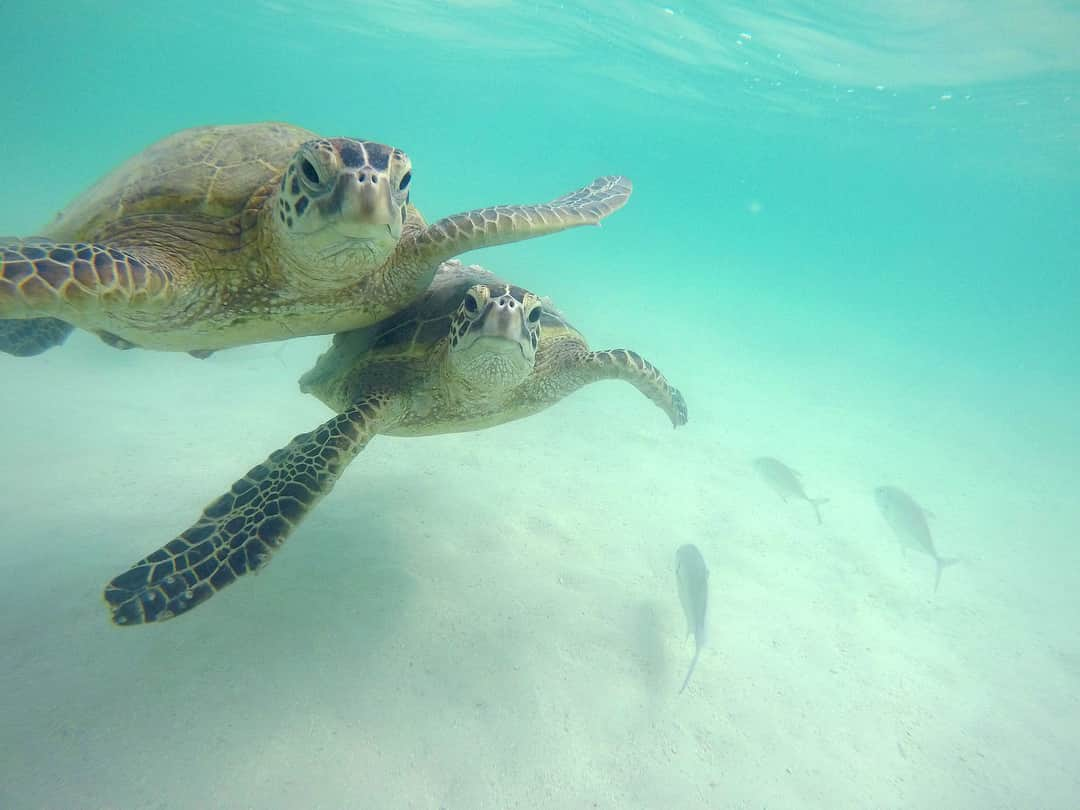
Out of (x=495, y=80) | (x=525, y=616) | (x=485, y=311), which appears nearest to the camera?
(x=485, y=311)

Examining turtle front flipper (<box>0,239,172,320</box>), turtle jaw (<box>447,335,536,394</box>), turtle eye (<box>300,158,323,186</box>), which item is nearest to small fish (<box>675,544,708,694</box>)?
turtle jaw (<box>447,335,536,394</box>)

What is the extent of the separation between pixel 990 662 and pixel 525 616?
580cm

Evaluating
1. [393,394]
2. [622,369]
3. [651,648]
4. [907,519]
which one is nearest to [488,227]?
[393,394]

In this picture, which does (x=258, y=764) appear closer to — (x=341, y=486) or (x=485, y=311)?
(x=485, y=311)

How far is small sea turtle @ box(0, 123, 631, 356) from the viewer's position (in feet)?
9.25

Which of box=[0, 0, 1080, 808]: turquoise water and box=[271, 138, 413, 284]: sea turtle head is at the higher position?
box=[271, 138, 413, 284]: sea turtle head

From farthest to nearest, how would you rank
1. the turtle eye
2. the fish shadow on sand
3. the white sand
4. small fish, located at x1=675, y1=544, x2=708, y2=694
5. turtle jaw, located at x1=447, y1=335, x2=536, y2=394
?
1. small fish, located at x1=675, y1=544, x2=708, y2=694
2. the fish shadow on sand
3. turtle jaw, located at x1=447, y1=335, x2=536, y2=394
4. the white sand
5. the turtle eye

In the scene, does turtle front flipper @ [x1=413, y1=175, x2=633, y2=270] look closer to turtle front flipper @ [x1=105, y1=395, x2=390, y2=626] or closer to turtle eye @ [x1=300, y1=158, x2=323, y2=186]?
turtle eye @ [x1=300, y1=158, x2=323, y2=186]

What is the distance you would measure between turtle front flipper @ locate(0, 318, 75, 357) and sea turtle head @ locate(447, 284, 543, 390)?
156 inches

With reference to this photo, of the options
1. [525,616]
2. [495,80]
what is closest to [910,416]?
[525,616]

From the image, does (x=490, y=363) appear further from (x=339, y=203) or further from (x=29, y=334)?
(x=29, y=334)

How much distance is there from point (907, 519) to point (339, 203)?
7.89 m

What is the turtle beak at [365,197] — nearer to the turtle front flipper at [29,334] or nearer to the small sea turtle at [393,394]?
the small sea turtle at [393,394]

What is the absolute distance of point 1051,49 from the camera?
790 inches
